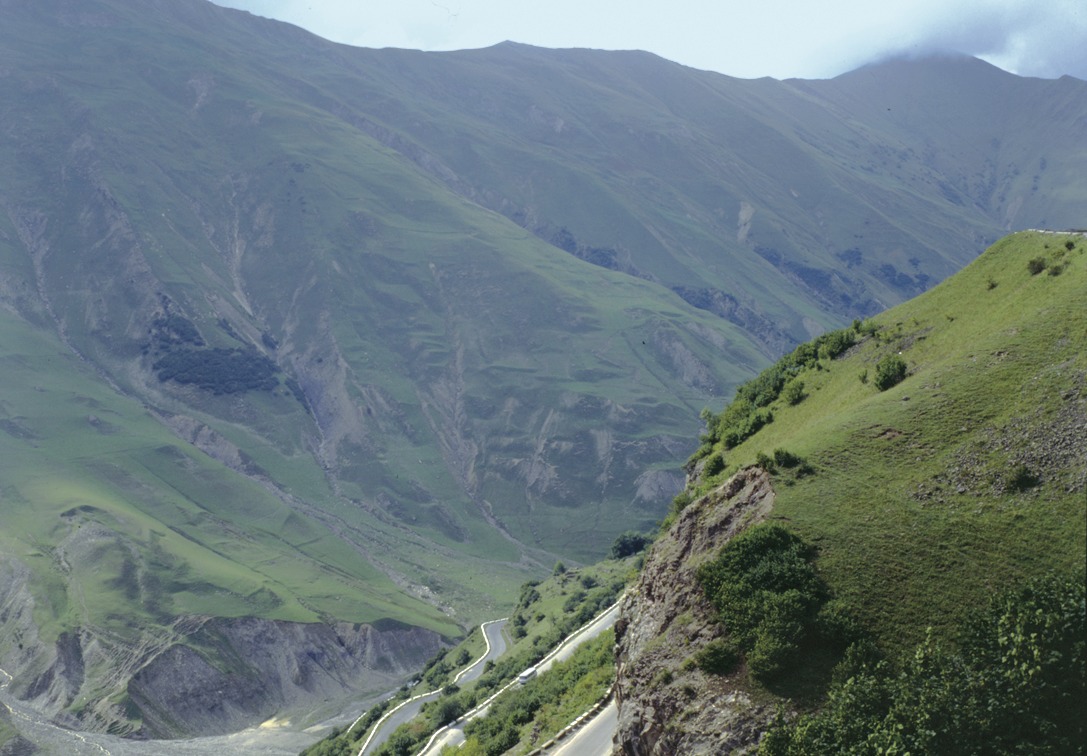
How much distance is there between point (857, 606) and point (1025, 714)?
705 centimetres

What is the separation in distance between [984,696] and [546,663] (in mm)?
60632

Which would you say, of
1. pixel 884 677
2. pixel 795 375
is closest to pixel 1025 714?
pixel 884 677

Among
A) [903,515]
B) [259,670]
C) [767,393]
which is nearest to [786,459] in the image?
[903,515]

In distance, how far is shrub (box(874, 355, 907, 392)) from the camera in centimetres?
5191

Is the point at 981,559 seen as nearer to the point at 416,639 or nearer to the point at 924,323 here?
the point at 924,323

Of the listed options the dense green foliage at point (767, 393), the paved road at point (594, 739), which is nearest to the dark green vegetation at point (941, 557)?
the dense green foliage at point (767, 393)

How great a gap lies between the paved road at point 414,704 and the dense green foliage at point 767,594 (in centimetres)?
6468

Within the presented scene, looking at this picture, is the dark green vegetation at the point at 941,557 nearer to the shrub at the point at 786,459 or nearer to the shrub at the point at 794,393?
the shrub at the point at 786,459

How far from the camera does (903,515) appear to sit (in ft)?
140

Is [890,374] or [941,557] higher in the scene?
[890,374]

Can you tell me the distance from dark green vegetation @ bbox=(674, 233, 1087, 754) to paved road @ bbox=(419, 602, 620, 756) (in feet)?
125

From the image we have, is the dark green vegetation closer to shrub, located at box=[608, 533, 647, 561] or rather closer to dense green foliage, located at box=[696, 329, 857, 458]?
dense green foliage, located at box=[696, 329, 857, 458]

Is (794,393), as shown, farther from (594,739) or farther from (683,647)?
(594,739)

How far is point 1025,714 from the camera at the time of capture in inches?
1398
